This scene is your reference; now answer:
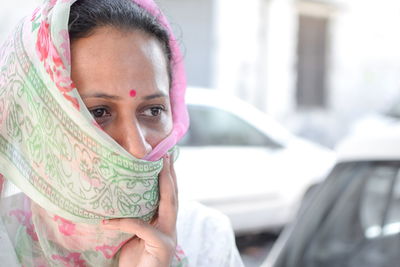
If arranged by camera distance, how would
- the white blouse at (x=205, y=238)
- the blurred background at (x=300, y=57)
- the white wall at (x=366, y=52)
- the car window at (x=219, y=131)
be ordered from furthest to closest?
the white wall at (x=366, y=52) < the blurred background at (x=300, y=57) < the car window at (x=219, y=131) < the white blouse at (x=205, y=238)

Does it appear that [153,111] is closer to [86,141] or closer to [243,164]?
[86,141]

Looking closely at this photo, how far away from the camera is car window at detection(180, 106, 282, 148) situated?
5.76m

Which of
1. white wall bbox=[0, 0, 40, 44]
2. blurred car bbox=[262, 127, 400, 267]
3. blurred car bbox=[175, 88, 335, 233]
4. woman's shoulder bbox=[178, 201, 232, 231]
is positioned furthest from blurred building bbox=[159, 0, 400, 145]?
woman's shoulder bbox=[178, 201, 232, 231]

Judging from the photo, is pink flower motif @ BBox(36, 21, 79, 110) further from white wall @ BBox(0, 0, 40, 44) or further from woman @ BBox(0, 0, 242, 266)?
white wall @ BBox(0, 0, 40, 44)

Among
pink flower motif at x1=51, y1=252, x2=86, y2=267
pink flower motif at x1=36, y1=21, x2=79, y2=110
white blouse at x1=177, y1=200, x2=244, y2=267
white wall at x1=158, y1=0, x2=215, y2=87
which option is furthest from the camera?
white wall at x1=158, y1=0, x2=215, y2=87

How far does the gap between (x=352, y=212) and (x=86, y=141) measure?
4.78 feet

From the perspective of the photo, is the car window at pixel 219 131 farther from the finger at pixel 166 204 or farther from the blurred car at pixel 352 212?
the finger at pixel 166 204

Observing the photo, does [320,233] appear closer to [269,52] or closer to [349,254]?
[349,254]

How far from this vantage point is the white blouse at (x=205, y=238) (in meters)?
1.69

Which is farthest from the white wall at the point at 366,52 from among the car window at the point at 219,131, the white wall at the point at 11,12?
the white wall at the point at 11,12

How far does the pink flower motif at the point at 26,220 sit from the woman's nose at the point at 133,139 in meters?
0.32

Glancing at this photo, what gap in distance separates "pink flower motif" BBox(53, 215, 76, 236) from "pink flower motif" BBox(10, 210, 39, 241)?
0.08 m

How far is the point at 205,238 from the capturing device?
1.73 metres

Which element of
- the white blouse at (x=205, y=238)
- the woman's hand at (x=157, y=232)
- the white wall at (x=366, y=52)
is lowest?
the white wall at (x=366, y=52)
